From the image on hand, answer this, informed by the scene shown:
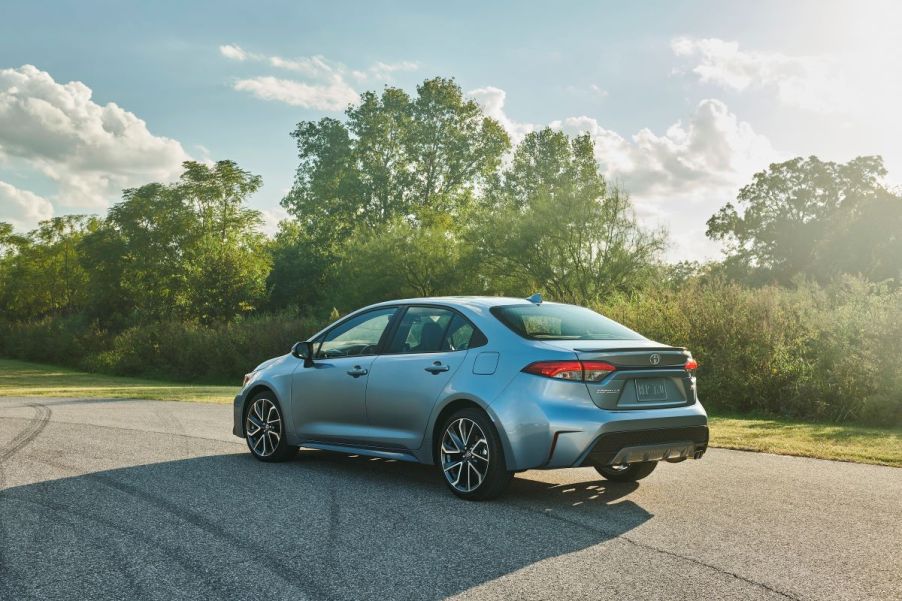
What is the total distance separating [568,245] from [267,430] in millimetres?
33118

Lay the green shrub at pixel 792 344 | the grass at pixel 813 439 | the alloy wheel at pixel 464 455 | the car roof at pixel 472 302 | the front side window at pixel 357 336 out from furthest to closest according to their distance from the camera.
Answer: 1. the green shrub at pixel 792 344
2. the grass at pixel 813 439
3. the front side window at pixel 357 336
4. the car roof at pixel 472 302
5. the alloy wheel at pixel 464 455

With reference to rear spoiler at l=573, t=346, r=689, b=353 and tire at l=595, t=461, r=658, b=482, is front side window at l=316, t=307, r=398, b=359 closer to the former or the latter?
rear spoiler at l=573, t=346, r=689, b=353

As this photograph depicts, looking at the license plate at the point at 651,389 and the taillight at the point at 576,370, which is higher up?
the taillight at the point at 576,370

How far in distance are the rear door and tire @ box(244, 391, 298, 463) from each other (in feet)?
4.92

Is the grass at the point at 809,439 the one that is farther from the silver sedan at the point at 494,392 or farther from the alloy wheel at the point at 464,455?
the alloy wheel at the point at 464,455

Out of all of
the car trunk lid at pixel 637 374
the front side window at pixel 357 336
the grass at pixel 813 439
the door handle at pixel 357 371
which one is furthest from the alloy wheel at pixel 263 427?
the grass at pixel 813 439

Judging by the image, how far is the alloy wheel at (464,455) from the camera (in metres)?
7.06

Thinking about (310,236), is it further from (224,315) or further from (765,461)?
(765,461)

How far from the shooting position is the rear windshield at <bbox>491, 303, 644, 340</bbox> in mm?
7273

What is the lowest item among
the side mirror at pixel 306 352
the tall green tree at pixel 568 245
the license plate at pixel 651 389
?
the license plate at pixel 651 389

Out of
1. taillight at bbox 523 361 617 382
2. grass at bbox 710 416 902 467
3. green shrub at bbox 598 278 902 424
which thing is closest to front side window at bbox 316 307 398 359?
taillight at bbox 523 361 617 382

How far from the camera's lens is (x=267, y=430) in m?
9.27

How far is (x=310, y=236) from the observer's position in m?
59.7

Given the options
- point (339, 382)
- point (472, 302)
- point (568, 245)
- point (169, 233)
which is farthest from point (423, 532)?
point (169, 233)
